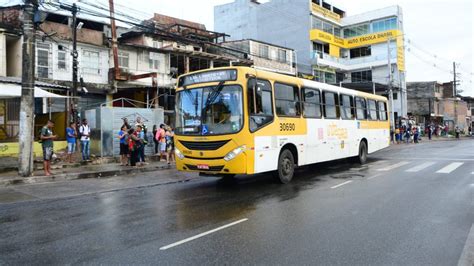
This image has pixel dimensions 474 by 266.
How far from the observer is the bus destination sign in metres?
9.71

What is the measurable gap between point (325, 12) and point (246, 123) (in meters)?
46.7

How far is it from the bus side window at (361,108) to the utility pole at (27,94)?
486 inches

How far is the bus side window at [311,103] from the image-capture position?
11922 millimetres

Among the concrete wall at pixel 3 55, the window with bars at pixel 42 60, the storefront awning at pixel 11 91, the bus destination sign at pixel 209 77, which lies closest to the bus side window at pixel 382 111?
the bus destination sign at pixel 209 77

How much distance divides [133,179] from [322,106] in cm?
701

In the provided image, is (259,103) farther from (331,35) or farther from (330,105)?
(331,35)

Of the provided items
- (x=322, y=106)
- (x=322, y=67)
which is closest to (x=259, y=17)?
(x=322, y=67)

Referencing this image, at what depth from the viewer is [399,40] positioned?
167 ft

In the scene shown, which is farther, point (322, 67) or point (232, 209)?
point (322, 67)

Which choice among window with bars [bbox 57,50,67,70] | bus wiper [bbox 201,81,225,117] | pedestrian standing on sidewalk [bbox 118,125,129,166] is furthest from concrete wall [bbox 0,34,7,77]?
bus wiper [bbox 201,81,225,117]

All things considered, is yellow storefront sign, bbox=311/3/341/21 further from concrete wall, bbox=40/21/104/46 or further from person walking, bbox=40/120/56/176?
person walking, bbox=40/120/56/176

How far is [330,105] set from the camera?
534 inches

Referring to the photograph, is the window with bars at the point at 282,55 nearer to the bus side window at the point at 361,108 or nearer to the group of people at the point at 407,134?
the group of people at the point at 407,134

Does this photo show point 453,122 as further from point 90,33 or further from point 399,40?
point 90,33
